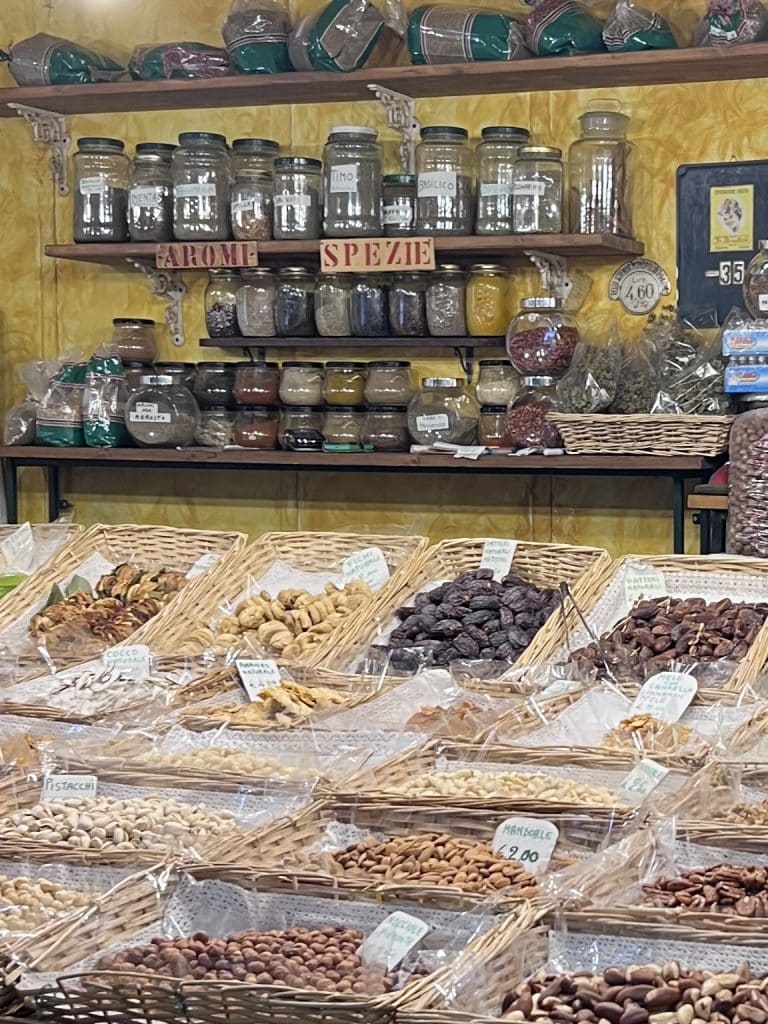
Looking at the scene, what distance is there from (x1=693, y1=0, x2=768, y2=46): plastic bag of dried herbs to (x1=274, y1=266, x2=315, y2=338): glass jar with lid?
1.30 meters

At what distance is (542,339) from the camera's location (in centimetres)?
423

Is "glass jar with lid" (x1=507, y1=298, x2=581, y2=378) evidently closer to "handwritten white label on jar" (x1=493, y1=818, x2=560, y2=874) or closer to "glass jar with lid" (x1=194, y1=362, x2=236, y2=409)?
"glass jar with lid" (x1=194, y1=362, x2=236, y2=409)

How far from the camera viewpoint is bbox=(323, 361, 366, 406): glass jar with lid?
4.48 metres

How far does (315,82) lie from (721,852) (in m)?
3.08

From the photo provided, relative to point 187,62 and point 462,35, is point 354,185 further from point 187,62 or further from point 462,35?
point 187,62

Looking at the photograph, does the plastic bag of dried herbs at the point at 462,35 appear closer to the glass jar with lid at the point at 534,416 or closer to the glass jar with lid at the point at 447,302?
the glass jar with lid at the point at 447,302

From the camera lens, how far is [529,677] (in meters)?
2.81

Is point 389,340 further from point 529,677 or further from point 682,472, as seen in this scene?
point 529,677

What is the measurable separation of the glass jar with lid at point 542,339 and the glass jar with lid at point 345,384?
450mm

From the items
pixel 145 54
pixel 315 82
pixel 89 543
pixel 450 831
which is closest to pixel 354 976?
pixel 450 831

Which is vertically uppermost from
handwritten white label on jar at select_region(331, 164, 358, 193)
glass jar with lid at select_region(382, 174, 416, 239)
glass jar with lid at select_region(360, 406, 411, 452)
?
handwritten white label on jar at select_region(331, 164, 358, 193)

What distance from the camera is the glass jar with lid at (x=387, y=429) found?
4383mm

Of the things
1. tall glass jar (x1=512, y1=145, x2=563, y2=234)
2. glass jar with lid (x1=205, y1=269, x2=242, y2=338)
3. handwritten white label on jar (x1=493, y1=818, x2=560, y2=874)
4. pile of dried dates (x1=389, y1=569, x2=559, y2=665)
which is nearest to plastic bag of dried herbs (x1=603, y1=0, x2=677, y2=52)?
tall glass jar (x1=512, y1=145, x2=563, y2=234)

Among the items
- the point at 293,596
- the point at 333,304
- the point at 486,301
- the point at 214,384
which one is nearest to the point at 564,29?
the point at 486,301
